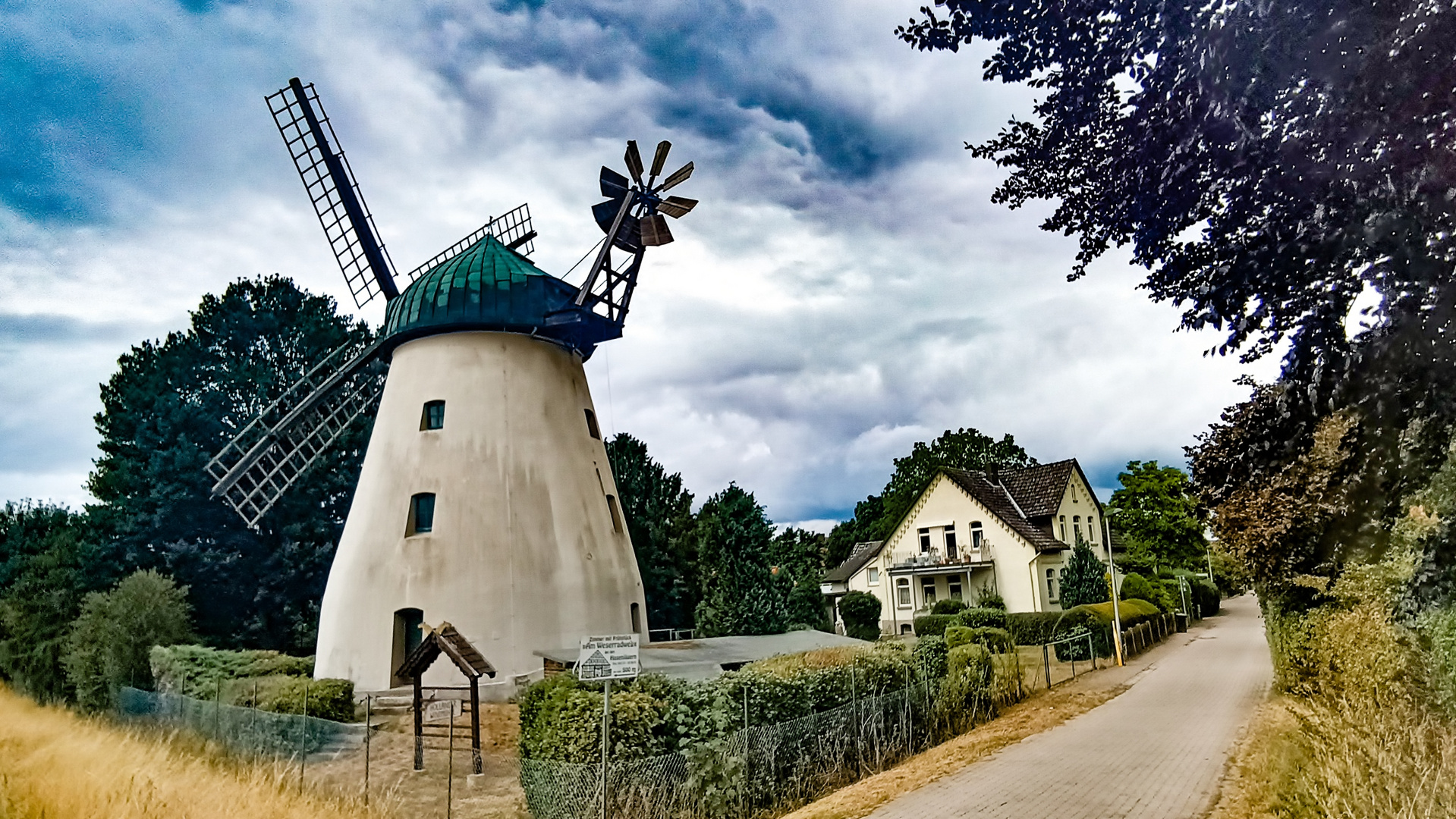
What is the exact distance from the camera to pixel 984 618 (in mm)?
31672

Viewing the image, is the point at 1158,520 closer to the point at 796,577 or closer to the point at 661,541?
the point at 661,541

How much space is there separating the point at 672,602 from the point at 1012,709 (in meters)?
18.1

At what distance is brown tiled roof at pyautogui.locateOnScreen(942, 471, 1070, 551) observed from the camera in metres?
36.9

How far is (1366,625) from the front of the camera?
970cm

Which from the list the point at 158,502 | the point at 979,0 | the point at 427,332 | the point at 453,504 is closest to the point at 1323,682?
the point at 979,0

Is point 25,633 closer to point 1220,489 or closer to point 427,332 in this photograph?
point 427,332

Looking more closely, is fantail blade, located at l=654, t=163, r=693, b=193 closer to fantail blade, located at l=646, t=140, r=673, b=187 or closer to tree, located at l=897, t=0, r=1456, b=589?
fantail blade, located at l=646, t=140, r=673, b=187

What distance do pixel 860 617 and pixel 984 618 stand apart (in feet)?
17.8

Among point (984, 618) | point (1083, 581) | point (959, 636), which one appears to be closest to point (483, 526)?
point (959, 636)

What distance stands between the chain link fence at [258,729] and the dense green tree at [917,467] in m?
48.4

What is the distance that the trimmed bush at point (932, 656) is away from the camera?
51.3 ft

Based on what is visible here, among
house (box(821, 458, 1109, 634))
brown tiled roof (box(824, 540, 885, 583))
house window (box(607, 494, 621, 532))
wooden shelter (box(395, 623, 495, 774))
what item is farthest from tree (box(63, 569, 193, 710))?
brown tiled roof (box(824, 540, 885, 583))

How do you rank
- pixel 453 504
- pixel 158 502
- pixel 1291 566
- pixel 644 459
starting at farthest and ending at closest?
pixel 644 459 < pixel 158 502 < pixel 453 504 < pixel 1291 566

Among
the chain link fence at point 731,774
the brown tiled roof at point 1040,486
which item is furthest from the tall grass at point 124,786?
the brown tiled roof at point 1040,486
